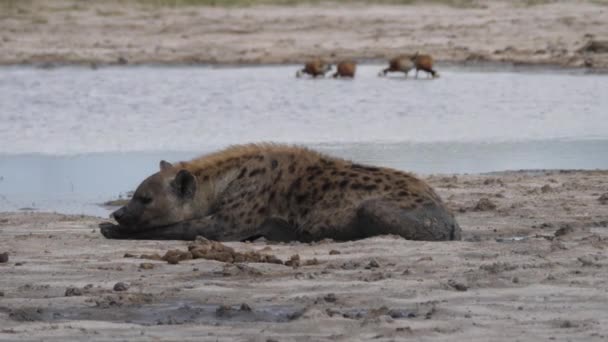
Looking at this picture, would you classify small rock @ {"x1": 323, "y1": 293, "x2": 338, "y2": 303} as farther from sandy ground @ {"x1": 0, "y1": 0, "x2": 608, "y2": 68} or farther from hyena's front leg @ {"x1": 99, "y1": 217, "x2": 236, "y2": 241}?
sandy ground @ {"x1": 0, "y1": 0, "x2": 608, "y2": 68}

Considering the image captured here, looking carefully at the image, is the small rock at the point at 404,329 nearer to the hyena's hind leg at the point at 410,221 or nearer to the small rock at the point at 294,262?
the small rock at the point at 294,262

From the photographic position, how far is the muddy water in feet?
40.5

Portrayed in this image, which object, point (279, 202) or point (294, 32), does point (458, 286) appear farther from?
point (294, 32)

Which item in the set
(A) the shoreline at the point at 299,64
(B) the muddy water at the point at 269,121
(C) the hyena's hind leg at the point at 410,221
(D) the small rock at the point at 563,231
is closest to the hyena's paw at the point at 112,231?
(C) the hyena's hind leg at the point at 410,221

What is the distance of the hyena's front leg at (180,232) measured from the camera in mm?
7832

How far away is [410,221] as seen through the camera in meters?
7.41

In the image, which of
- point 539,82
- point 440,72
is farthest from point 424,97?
point 440,72

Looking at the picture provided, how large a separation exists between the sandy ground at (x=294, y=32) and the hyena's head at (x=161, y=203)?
16.4 m

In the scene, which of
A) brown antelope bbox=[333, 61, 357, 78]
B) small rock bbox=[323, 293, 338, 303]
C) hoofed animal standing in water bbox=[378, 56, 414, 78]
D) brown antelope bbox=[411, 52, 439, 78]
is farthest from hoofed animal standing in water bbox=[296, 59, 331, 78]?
small rock bbox=[323, 293, 338, 303]

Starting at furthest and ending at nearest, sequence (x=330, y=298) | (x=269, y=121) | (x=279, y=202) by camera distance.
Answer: (x=269, y=121), (x=279, y=202), (x=330, y=298)

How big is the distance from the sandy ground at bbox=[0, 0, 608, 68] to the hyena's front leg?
16446mm

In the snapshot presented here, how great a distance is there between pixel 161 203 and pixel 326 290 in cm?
212

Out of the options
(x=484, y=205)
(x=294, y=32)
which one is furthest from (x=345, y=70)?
(x=484, y=205)

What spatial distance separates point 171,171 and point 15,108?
1035 centimetres
